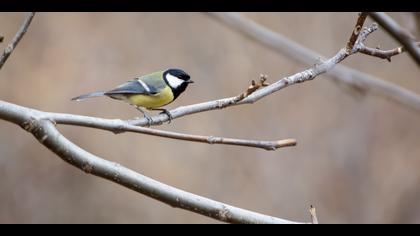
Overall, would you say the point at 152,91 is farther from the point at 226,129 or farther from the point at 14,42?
the point at 226,129

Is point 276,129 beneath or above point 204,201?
above

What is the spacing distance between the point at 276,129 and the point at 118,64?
187 cm

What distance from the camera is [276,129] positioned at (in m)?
6.73

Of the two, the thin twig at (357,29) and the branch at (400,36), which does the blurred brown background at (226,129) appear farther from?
the branch at (400,36)

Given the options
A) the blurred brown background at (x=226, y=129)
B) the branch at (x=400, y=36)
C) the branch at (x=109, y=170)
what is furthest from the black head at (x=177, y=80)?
the blurred brown background at (x=226, y=129)

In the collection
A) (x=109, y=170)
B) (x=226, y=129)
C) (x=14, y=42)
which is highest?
(x=226, y=129)

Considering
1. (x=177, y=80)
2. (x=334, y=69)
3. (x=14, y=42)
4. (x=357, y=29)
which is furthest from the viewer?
(x=177, y=80)

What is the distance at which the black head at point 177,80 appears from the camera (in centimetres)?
302

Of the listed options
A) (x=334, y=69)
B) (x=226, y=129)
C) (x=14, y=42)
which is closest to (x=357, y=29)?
(x=14, y=42)

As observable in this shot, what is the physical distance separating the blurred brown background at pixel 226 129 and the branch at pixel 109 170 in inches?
191

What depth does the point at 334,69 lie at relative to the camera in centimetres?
291

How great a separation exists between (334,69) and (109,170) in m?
1.71

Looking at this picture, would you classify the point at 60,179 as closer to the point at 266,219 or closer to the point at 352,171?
the point at 352,171
